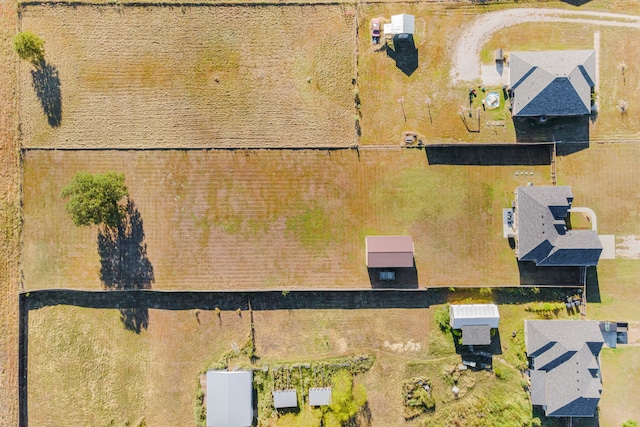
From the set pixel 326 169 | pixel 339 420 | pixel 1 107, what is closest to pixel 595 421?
pixel 339 420

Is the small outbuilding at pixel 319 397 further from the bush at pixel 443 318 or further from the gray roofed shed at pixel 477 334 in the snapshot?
the gray roofed shed at pixel 477 334

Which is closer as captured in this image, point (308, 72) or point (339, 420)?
point (339, 420)

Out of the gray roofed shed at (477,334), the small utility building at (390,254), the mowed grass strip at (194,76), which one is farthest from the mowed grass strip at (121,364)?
the gray roofed shed at (477,334)

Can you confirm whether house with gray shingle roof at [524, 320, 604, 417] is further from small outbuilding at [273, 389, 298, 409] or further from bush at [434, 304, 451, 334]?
small outbuilding at [273, 389, 298, 409]

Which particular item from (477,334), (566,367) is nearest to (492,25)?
(477,334)

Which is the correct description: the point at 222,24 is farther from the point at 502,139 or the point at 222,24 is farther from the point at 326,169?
the point at 502,139

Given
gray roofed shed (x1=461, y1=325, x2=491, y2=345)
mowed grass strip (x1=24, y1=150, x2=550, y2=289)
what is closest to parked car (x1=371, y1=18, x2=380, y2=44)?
mowed grass strip (x1=24, y1=150, x2=550, y2=289)

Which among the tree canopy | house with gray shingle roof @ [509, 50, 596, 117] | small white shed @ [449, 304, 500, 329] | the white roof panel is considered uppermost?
the white roof panel

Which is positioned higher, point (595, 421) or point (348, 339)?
point (348, 339)
